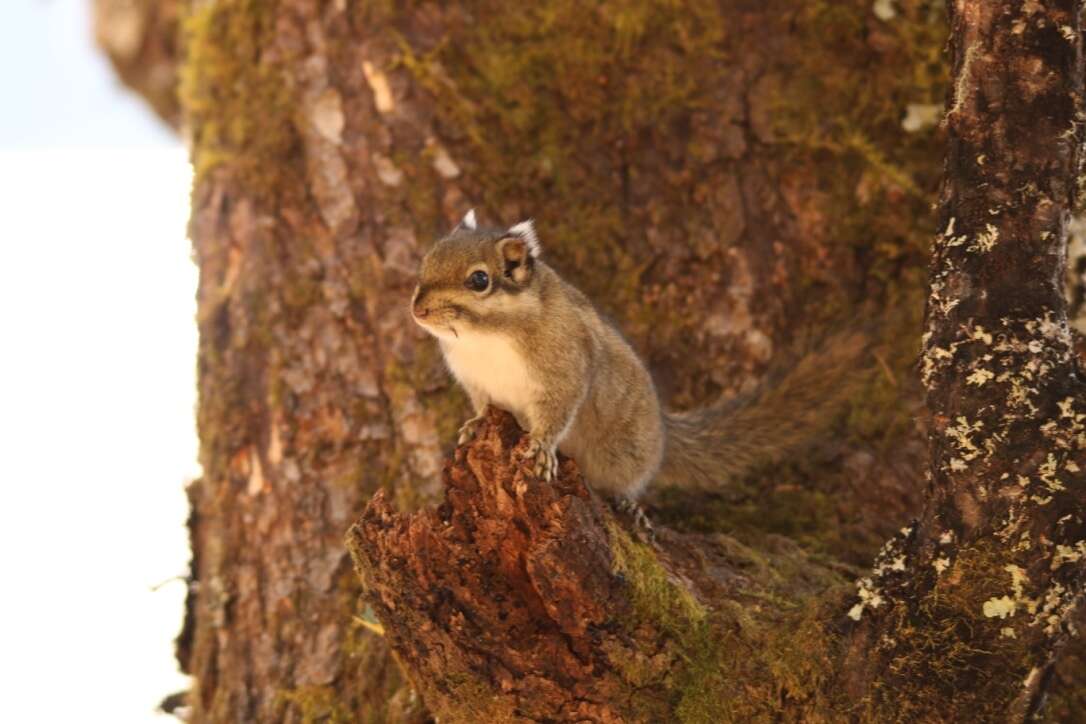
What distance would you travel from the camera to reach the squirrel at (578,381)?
2.82 metres

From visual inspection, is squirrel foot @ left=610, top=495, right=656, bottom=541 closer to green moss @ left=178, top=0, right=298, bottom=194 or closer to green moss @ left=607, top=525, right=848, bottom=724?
green moss @ left=607, top=525, right=848, bottom=724

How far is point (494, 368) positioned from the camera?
9.62ft

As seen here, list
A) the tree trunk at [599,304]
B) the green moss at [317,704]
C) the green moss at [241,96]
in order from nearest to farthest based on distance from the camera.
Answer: the tree trunk at [599,304] → the green moss at [317,704] → the green moss at [241,96]

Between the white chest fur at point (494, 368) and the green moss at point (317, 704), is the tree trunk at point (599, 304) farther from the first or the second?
the white chest fur at point (494, 368)

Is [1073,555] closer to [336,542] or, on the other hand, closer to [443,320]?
[443,320]

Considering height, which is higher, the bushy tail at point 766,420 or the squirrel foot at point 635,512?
the bushy tail at point 766,420

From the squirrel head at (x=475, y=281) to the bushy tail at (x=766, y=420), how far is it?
659 millimetres

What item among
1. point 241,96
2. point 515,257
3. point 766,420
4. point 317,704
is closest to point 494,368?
point 515,257

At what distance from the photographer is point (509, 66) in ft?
11.6

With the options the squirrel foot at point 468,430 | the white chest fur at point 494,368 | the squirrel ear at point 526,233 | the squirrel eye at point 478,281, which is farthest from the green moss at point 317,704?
the squirrel ear at point 526,233

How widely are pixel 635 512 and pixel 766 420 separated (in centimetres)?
52

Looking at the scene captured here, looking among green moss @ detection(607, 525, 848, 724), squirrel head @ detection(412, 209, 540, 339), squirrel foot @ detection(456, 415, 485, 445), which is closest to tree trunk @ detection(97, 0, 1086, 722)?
green moss @ detection(607, 525, 848, 724)

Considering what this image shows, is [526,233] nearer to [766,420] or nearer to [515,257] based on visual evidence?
[515,257]

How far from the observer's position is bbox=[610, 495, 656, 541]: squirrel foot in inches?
109
